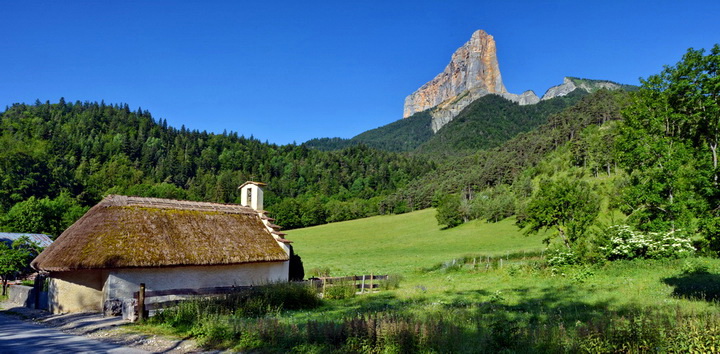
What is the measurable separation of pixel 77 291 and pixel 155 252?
2957 mm

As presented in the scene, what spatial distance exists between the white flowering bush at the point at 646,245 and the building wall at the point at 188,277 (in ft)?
58.6

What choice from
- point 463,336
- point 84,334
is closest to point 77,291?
point 84,334

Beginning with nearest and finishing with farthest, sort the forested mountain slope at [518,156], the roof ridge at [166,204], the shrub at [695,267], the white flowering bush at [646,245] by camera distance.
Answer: the shrub at [695,267]
the roof ridge at [166,204]
the white flowering bush at [646,245]
the forested mountain slope at [518,156]

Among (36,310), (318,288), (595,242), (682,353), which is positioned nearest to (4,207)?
(36,310)

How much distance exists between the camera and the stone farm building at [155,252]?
16233 millimetres

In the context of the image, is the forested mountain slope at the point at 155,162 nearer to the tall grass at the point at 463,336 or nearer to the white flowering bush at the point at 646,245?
the white flowering bush at the point at 646,245

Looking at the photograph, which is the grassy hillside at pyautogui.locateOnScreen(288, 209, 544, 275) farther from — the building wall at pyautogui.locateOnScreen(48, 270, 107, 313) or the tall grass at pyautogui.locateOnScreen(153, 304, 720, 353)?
the tall grass at pyautogui.locateOnScreen(153, 304, 720, 353)

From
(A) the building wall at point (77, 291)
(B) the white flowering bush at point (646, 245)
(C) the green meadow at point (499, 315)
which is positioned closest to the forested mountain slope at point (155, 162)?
(A) the building wall at point (77, 291)

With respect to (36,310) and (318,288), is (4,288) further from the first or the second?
(318,288)

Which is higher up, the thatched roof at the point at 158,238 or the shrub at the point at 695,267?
the thatched roof at the point at 158,238

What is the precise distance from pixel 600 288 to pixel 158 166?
14017cm

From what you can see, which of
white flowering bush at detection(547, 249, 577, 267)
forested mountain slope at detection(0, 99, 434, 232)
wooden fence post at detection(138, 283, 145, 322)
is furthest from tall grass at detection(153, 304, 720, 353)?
forested mountain slope at detection(0, 99, 434, 232)

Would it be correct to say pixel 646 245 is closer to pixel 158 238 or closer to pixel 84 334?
pixel 158 238

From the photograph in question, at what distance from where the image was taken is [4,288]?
23.6 m
